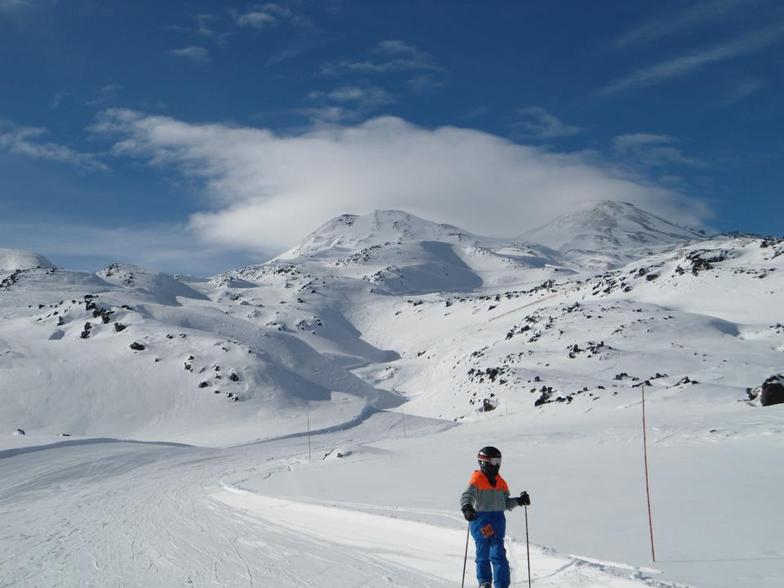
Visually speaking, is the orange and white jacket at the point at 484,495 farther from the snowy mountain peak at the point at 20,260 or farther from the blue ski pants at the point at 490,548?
the snowy mountain peak at the point at 20,260

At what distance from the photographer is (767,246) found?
76688mm

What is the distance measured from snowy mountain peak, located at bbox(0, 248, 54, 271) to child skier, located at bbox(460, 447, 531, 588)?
148m

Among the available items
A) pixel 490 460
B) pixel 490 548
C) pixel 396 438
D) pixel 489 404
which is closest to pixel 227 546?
pixel 490 548

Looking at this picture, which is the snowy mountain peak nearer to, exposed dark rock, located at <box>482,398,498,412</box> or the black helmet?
exposed dark rock, located at <box>482,398,498,412</box>

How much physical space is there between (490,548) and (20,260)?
15828 centimetres

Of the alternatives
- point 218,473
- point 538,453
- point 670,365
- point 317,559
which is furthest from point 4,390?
point 670,365

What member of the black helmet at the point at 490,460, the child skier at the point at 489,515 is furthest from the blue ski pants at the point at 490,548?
the black helmet at the point at 490,460

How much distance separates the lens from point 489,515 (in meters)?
7.23

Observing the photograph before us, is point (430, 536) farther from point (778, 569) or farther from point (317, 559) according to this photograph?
point (778, 569)

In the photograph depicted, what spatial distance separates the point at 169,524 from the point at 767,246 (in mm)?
83667

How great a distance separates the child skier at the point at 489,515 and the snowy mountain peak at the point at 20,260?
148372 millimetres

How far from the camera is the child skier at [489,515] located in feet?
23.2

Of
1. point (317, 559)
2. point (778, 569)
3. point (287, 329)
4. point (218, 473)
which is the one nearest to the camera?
point (778, 569)

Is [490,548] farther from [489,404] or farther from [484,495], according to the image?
[489,404]
